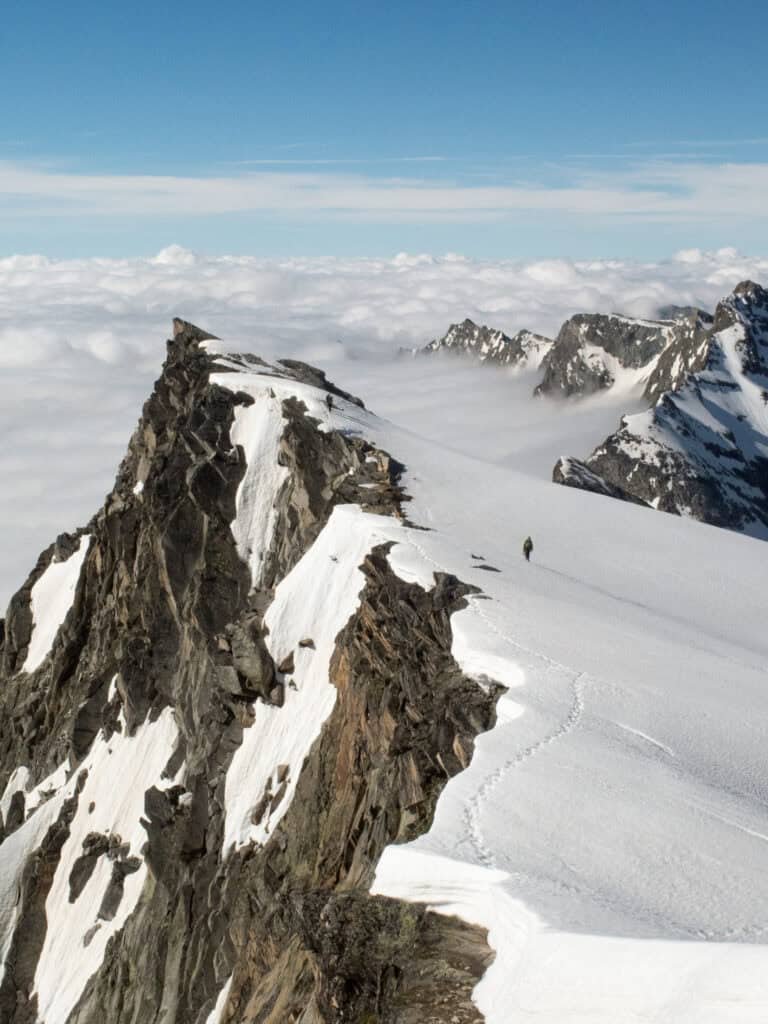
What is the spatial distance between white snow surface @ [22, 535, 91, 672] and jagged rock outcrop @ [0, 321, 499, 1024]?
287 millimetres

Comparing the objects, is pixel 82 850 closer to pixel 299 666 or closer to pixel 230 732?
pixel 230 732

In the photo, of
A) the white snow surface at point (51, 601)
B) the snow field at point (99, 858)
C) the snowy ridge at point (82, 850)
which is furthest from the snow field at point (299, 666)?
the white snow surface at point (51, 601)

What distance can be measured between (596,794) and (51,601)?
2754 inches

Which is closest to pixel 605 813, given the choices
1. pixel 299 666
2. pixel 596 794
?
pixel 596 794

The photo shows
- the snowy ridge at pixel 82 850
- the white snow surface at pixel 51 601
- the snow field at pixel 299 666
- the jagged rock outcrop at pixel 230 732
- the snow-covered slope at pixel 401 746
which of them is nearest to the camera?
the snow-covered slope at pixel 401 746

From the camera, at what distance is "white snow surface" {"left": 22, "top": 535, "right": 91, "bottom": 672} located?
75438mm

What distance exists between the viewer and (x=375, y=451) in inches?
2083

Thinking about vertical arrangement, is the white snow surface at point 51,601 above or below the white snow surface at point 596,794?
below

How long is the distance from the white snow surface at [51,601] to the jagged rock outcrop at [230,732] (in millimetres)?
287

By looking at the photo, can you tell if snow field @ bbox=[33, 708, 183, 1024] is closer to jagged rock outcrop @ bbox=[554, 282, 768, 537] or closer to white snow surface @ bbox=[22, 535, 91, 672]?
white snow surface @ bbox=[22, 535, 91, 672]

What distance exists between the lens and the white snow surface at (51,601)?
247 ft

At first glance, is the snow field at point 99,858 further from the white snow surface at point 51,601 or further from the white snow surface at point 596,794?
the white snow surface at point 51,601

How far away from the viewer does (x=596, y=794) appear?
53.0 feet

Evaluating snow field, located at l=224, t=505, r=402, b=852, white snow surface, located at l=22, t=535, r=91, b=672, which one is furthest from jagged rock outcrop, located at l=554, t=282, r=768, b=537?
snow field, located at l=224, t=505, r=402, b=852
